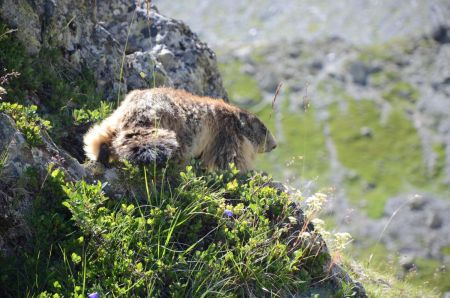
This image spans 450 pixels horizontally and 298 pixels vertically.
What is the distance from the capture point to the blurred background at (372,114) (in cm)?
8494

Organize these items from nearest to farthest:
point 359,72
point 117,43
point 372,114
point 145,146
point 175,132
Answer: point 145,146
point 175,132
point 117,43
point 372,114
point 359,72

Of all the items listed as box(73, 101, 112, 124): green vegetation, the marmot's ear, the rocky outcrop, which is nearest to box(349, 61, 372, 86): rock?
the rocky outcrop

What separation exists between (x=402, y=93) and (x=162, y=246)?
11786cm

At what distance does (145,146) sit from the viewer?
23.1ft

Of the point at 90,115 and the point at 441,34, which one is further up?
the point at 441,34

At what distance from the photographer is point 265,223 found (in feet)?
21.5

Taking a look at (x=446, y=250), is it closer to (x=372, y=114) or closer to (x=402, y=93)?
(x=372, y=114)

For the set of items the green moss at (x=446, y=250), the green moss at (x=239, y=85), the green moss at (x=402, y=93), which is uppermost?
the green moss at (x=402, y=93)

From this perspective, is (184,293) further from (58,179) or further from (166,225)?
(58,179)

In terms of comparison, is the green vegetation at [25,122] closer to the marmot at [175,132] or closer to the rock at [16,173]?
the rock at [16,173]

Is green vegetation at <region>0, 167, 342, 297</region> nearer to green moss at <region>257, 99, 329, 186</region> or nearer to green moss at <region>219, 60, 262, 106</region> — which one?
green moss at <region>257, 99, 329, 186</region>

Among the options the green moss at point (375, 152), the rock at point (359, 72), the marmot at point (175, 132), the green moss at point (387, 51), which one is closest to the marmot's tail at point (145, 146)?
the marmot at point (175, 132)

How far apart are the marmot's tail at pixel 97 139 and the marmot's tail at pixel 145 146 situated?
0.15 m

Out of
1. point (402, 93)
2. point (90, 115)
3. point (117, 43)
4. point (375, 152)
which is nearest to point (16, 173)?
point (90, 115)
